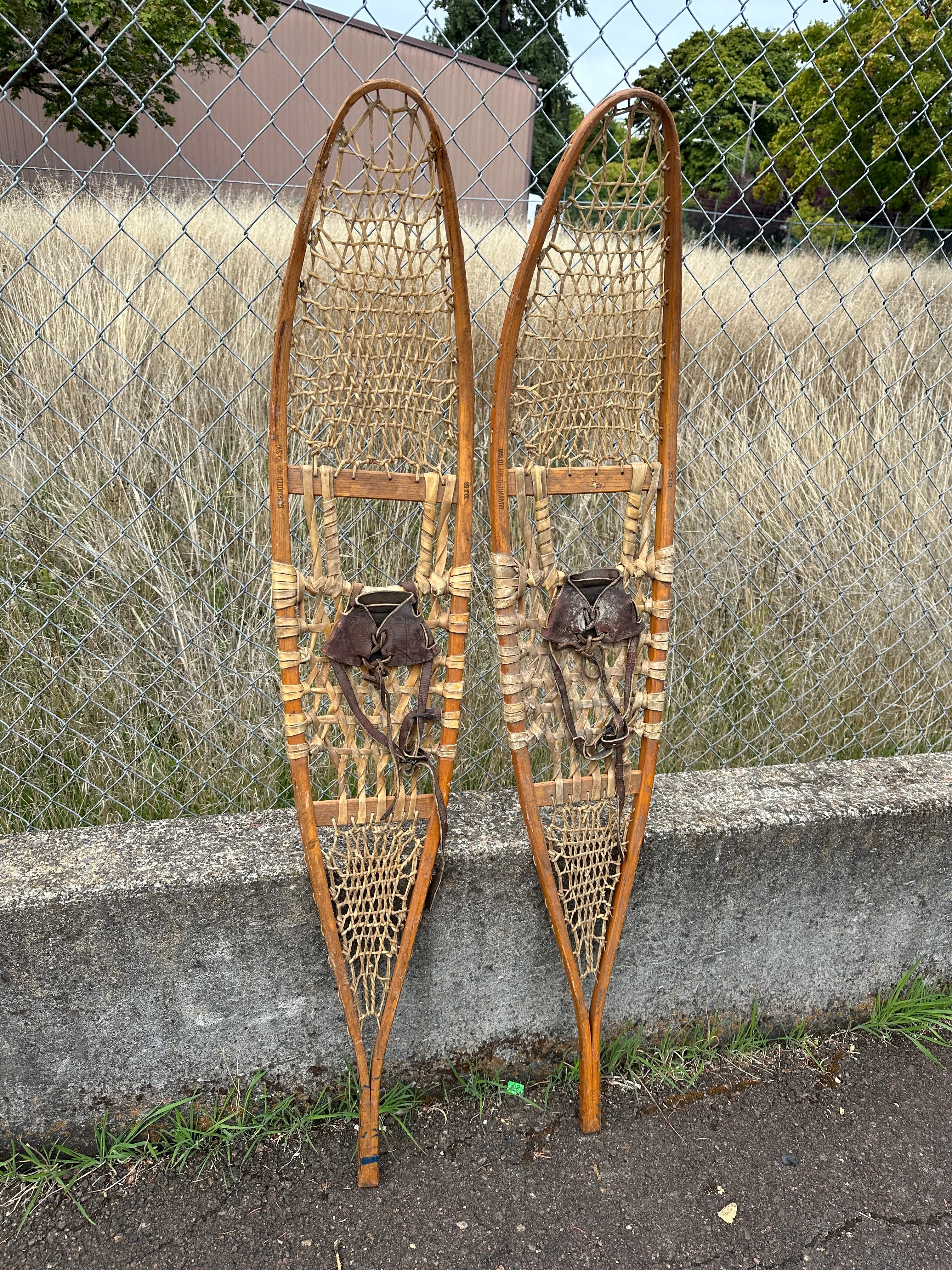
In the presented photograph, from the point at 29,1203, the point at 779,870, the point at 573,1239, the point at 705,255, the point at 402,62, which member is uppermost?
the point at 705,255

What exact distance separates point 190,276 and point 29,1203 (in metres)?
2.84

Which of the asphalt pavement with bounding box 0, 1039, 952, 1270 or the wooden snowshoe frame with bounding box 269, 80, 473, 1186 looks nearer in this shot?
the wooden snowshoe frame with bounding box 269, 80, 473, 1186

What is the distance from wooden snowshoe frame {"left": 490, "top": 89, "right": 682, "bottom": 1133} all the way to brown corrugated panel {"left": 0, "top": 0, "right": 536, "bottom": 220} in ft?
0.94

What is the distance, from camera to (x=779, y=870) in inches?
70.8

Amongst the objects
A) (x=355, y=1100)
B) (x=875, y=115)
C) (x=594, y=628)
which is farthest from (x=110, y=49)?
(x=875, y=115)

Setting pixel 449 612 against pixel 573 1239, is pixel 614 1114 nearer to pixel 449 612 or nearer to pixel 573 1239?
pixel 573 1239

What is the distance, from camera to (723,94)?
5.38 ft

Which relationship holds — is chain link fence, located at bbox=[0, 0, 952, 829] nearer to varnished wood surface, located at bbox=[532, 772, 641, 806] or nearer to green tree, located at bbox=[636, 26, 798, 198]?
green tree, located at bbox=[636, 26, 798, 198]

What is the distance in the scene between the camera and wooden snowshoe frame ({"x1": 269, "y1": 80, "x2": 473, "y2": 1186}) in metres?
1.32

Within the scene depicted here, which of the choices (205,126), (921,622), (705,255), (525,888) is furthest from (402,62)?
(205,126)

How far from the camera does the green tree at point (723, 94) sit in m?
1.66

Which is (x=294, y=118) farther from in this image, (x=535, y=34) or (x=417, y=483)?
(x=417, y=483)

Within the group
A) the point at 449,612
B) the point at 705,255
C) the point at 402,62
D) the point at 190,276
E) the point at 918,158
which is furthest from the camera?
the point at 918,158

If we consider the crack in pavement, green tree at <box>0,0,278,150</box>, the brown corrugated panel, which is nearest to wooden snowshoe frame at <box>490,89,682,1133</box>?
the brown corrugated panel
